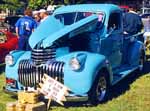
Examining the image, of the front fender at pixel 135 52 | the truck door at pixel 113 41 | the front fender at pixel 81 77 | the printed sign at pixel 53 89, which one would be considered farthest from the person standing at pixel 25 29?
the front fender at pixel 81 77

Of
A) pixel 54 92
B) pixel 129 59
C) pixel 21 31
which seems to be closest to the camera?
pixel 54 92

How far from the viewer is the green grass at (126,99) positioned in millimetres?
8922

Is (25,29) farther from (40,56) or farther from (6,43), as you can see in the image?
(40,56)

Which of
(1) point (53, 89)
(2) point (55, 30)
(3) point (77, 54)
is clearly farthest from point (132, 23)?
(1) point (53, 89)

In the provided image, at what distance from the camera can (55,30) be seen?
32.6 feet

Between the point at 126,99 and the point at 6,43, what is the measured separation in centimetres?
561

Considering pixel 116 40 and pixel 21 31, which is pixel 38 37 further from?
pixel 21 31

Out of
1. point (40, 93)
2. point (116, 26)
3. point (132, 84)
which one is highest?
point (116, 26)

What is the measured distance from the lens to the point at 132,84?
11328mm

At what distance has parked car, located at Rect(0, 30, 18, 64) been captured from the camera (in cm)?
1380

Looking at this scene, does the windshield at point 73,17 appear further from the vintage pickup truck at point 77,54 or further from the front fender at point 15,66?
the front fender at point 15,66

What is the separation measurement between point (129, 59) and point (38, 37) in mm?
3157

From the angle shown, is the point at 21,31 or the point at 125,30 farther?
the point at 21,31

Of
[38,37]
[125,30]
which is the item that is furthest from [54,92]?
[125,30]
